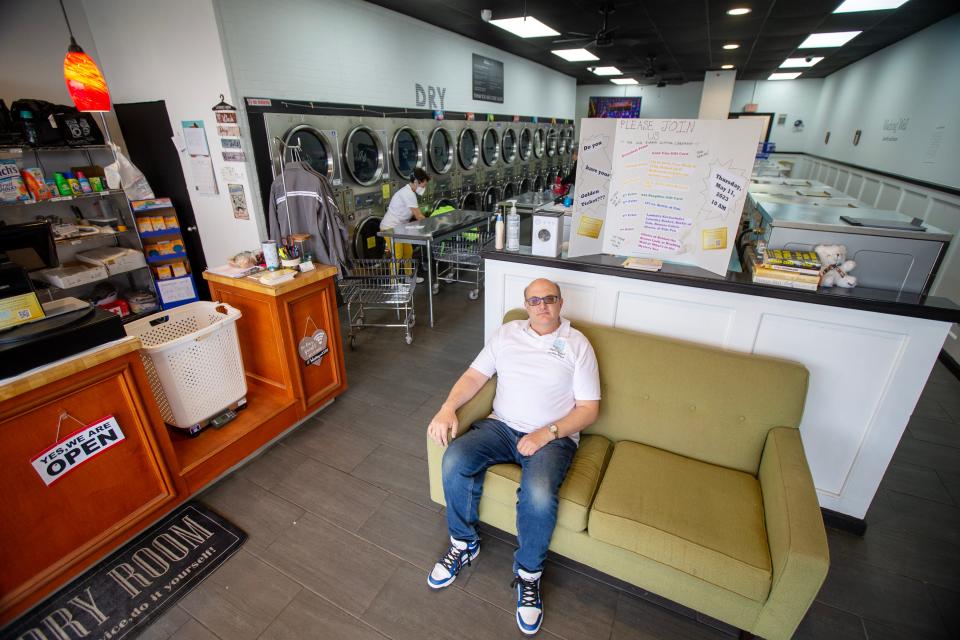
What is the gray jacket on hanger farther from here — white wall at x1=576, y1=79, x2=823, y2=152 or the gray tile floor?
white wall at x1=576, y1=79, x2=823, y2=152

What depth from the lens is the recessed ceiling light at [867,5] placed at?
4.46 m

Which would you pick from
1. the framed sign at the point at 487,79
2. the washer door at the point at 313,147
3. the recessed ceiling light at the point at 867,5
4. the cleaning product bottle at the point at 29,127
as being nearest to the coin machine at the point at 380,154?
the washer door at the point at 313,147

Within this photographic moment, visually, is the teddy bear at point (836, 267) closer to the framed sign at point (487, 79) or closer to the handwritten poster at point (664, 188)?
the handwritten poster at point (664, 188)

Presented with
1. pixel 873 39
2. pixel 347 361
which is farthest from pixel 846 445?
pixel 873 39

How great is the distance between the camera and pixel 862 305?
184 centimetres

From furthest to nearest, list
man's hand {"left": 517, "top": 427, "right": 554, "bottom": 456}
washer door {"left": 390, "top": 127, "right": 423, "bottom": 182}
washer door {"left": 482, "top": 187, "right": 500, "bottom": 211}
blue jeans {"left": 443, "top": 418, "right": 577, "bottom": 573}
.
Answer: washer door {"left": 482, "top": 187, "right": 500, "bottom": 211} → washer door {"left": 390, "top": 127, "right": 423, "bottom": 182} → man's hand {"left": 517, "top": 427, "right": 554, "bottom": 456} → blue jeans {"left": 443, "top": 418, "right": 577, "bottom": 573}

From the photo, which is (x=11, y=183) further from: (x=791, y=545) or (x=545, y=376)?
(x=791, y=545)

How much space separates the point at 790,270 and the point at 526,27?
536 centimetres

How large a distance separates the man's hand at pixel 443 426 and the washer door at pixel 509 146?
22.4ft

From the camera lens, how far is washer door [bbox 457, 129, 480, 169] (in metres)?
6.56

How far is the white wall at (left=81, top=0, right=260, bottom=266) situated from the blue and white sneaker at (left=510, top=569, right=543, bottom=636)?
3.85m

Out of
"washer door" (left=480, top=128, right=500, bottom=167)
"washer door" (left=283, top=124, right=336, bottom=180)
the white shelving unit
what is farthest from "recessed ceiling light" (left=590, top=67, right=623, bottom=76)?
the white shelving unit

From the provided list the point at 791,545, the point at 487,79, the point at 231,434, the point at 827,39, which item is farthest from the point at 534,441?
the point at 827,39

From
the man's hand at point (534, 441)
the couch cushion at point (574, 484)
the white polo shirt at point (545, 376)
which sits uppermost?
the white polo shirt at point (545, 376)
